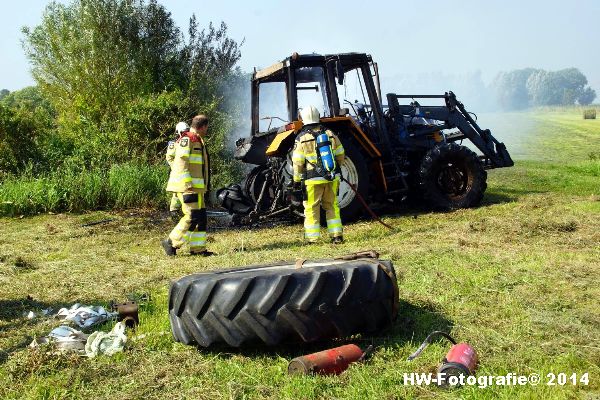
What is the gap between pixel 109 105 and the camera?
61.3 feet

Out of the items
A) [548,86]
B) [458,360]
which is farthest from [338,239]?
[548,86]

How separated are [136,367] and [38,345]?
0.70 metres

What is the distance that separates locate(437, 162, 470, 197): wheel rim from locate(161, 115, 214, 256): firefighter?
14.3 feet

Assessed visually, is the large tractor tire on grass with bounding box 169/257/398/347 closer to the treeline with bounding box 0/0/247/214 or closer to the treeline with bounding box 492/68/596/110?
the treeline with bounding box 0/0/247/214

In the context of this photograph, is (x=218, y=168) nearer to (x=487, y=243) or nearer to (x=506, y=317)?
(x=487, y=243)

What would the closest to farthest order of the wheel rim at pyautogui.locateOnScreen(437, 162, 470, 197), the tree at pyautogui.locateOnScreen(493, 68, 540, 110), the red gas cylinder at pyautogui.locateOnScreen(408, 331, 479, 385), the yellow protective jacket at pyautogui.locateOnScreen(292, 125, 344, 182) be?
the red gas cylinder at pyautogui.locateOnScreen(408, 331, 479, 385) < the yellow protective jacket at pyautogui.locateOnScreen(292, 125, 344, 182) < the wheel rim at pyautogui.locateOnScreen(437, 162, 470, 197) < the tree at pyautogui.locateOnScreen(493, 68, 540, 110)

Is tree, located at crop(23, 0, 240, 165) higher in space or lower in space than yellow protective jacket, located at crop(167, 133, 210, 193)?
higher

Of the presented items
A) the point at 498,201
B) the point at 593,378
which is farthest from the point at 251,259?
the point at 498,201

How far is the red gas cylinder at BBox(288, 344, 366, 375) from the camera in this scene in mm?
3096

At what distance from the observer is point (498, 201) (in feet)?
34.1

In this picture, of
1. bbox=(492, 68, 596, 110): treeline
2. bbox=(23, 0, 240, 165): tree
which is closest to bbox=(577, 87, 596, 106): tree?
bbox=(492, 68, 596, 110): treeline

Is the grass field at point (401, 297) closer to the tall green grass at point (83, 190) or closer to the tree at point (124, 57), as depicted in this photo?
the tall green grass at point (83, 190)

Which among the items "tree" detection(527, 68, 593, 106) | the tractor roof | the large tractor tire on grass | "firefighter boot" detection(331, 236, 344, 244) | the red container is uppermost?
"tree" detection(527, 68, 593, 106)

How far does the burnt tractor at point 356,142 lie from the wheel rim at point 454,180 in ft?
0.05
